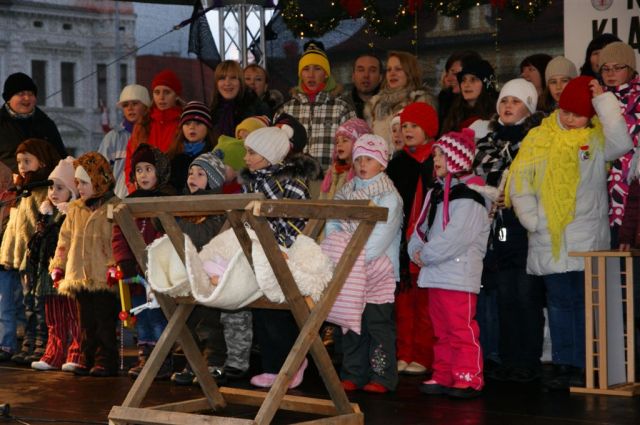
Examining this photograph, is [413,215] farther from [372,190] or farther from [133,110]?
[133,110]

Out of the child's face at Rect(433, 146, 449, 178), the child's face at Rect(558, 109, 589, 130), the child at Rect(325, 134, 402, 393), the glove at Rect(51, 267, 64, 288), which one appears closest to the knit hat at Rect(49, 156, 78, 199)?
the glove at Rect(51, 267, 64, 288)

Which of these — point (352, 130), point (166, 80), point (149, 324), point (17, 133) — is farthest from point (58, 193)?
point (352, 130)

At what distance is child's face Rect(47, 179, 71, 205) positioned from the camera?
848 centimetres

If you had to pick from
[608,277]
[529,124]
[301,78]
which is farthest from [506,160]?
[301,78]

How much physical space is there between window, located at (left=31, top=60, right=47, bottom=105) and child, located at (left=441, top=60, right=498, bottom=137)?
5.19 meters

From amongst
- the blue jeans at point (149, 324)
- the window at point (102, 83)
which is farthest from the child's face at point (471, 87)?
the window at point (102, 83)

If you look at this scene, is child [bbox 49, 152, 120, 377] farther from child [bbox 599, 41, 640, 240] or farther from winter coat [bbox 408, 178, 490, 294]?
child [bbox 599, 41, 640, 240]

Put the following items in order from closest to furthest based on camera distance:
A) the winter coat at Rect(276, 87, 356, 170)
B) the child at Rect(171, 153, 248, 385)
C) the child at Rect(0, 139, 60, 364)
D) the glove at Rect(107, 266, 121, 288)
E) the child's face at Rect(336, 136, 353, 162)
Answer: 1. the child at Rect(171, 153, 248, 385)
2. the glove at Rect(107, 266, 121, 288)
3. the child's face at Rect(336, 136, 353, 162)
4. the winter coat at Rect(276, 87, 356, 170)
5. the child at Rect(0, 139, 60, 364)

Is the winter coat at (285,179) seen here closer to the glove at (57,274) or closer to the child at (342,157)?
the child at (342,157)

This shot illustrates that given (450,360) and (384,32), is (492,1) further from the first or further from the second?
(450,360)

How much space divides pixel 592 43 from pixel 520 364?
7.26ft

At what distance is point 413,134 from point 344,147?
0.43 metres

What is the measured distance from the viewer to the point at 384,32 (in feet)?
33.9

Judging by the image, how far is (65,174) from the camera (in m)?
8.48
